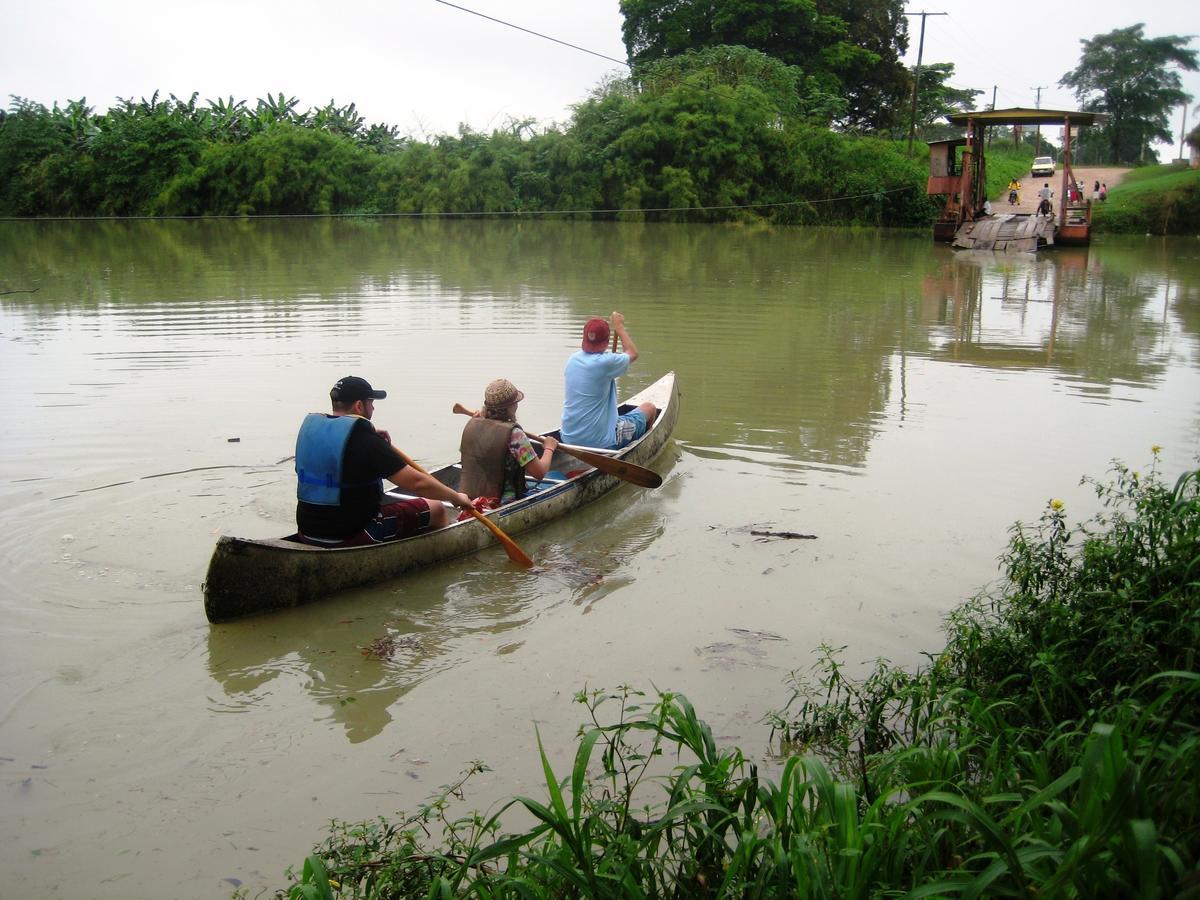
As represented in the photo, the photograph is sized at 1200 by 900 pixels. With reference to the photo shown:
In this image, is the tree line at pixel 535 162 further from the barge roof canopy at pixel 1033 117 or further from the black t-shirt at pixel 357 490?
the black t-shirt at pixel 357 490

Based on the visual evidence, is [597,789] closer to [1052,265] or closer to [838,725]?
[838,725]

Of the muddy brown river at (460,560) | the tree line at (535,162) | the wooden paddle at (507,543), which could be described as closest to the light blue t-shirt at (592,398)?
the muddy brown river at (460,560)

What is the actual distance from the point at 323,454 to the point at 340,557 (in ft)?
1.89

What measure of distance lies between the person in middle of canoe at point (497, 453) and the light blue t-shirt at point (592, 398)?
2.77 feet

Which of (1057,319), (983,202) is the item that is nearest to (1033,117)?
(983,202)

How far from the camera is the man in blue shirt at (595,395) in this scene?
7434 millimetres

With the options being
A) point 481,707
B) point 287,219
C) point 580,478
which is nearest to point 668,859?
point 481,707

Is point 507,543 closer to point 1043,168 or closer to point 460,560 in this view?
point 460,560

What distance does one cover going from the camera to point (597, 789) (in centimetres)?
381

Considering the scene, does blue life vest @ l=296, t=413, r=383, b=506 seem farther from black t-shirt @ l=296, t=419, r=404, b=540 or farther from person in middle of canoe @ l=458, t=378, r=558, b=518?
person in middle of canoe @ l=458, t=378, r=558, b=518

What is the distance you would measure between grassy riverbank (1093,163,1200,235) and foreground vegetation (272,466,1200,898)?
28788 mm

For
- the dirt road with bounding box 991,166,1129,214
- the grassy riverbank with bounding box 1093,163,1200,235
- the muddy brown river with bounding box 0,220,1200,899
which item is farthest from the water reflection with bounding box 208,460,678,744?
the dirt road with bounding box 991,166,1129,214

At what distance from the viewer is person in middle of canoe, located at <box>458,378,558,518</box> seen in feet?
21.8

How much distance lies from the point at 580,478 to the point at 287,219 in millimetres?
32646
